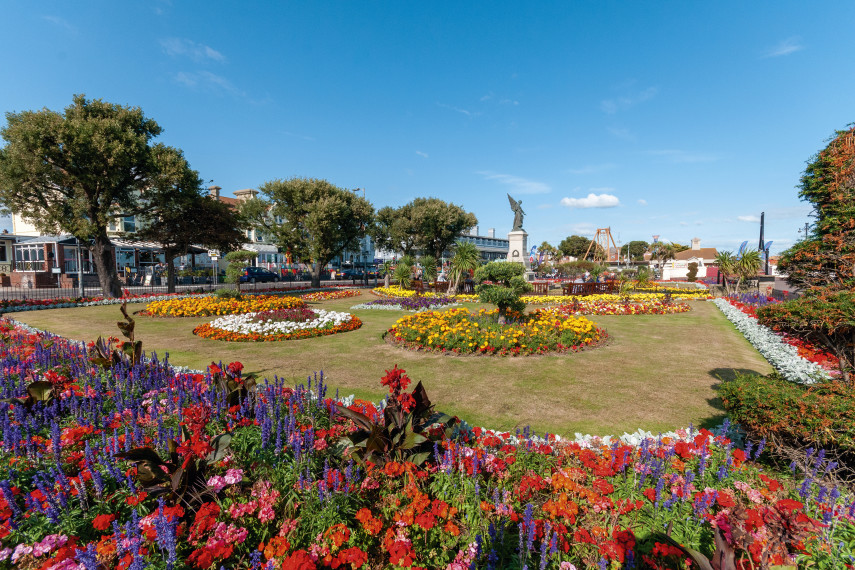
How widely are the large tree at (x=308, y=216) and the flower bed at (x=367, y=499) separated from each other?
94.7ft

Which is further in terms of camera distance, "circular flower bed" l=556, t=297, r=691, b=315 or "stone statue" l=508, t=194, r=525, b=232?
"stone statue" l=508, t=194, r=525, b=232

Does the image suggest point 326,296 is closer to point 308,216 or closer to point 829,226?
point 308,216

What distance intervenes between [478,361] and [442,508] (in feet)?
17.2

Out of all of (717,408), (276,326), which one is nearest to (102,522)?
(717,408)

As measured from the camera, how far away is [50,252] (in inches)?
1225

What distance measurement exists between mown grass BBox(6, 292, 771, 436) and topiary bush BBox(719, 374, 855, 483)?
3.64ft

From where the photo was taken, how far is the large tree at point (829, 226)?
14.1ft

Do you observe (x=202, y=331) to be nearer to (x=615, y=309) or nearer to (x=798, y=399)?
(x=798, y=399)

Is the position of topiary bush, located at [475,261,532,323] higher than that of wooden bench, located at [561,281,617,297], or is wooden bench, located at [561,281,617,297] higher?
topiary bush, located at [475,261,532,323]

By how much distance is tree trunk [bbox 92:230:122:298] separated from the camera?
65.9 feet

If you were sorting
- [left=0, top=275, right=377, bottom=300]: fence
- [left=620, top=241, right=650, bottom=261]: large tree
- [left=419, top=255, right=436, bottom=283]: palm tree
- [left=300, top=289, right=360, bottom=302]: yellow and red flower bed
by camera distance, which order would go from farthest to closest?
[left=620, top=241, right=650, bottom=261]: large tree
[left=419, top=255, right=436, bottom=283]: palm tree
[left=300, top=289, right=360, bottom=302]: yellow and red flower bed
[left=0, top=275, right=377, bottom=300]: fence

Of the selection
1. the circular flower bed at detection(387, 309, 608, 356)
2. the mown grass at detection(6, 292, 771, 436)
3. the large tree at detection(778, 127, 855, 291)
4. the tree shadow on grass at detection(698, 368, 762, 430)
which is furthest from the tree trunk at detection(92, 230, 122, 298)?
the large tree at detection(778, 127, 855, 291)

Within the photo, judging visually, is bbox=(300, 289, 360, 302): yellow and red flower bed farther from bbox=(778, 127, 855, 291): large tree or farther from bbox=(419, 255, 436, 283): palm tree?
bbox=(778, 127, 855, 291): large tree

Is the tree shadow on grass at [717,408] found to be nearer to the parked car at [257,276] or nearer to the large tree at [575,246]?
the parked car at [257,276]
